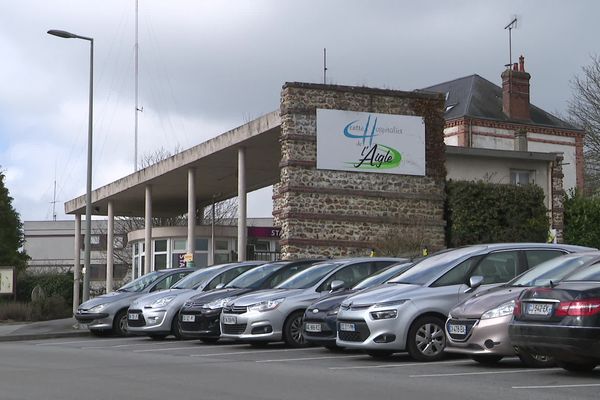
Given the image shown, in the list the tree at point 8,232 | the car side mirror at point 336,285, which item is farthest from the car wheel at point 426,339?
the tree at point 8,232

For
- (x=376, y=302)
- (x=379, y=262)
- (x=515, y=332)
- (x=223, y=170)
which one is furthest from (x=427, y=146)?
(x=515, y=332)

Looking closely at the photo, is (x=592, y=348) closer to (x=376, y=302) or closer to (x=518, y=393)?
(x=518, y=393)

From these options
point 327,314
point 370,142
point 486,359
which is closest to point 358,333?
point 327,314

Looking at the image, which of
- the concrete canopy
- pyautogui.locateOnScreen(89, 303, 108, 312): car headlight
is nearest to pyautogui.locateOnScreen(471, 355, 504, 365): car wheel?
pyautogui.locateOnScreen(89, 303, 108, 312): car headlight

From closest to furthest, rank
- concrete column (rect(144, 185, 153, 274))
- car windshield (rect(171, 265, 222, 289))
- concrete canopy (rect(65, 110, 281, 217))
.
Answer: car windshield (rect(171, 265, 222, 289)) < concrete canopy (rect(65, 110, 281, 217)) < concrete column (rect(144, 185, 153, 274))

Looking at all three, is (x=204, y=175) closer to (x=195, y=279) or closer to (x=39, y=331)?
(x=39, y=331)

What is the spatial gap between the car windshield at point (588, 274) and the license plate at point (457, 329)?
1.65m

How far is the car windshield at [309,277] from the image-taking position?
18000 millimetres

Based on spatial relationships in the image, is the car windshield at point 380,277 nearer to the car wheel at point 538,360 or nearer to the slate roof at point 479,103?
the car wheel at point 538,360

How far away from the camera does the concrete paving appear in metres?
24.6

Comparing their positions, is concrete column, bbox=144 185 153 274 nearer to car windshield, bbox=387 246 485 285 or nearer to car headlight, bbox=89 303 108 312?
car headlight, bbox=89 303 108 312

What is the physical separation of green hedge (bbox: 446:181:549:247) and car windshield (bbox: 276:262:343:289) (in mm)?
14624

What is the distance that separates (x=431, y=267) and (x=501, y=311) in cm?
243

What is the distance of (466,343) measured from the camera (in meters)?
13.0
